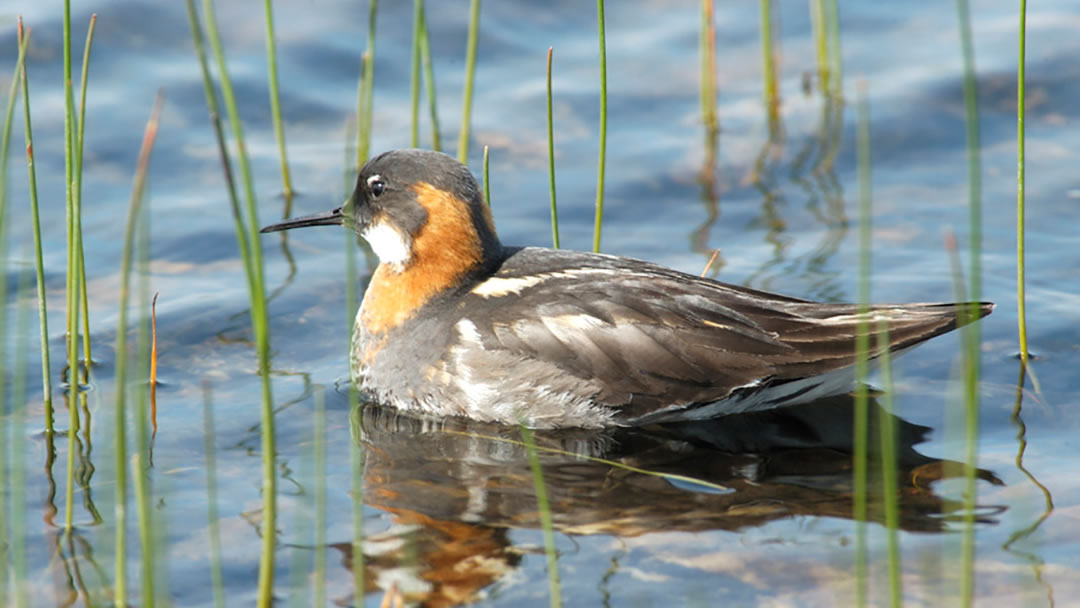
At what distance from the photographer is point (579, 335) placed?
7.23 m

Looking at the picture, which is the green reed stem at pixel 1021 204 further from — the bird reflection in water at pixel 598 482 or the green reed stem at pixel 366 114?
the green reed stem at pixel 366 114

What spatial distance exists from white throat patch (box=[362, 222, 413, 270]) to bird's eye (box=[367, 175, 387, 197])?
19cm

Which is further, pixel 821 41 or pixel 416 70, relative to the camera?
pixel 821 41

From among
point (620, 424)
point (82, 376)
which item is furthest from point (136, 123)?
point (620, 424)

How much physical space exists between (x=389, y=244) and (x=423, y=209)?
1.24 ft

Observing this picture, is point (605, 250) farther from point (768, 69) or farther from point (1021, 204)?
point (1021, 204)

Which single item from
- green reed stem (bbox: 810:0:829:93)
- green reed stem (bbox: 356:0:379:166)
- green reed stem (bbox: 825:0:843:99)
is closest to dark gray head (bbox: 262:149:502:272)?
green reed stem (bbox: 356:0:379:166)

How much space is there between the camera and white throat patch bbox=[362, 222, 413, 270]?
7.93 m

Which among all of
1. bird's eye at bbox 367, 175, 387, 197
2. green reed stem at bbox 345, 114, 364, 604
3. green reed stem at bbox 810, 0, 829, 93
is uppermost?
green reed stem at bbox 810, 0, 829, 93

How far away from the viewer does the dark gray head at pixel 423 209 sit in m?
7.70

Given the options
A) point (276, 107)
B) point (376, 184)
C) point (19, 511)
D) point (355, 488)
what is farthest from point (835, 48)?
point (19, 511)

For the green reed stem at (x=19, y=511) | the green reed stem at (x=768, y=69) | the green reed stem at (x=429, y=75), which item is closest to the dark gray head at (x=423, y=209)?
the green reed stem at (x=429, y=75)

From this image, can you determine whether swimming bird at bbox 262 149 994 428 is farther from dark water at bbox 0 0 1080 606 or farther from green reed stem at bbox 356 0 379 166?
green reed stem at bbox 356 0 379 166

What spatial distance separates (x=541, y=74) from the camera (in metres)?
12.3
